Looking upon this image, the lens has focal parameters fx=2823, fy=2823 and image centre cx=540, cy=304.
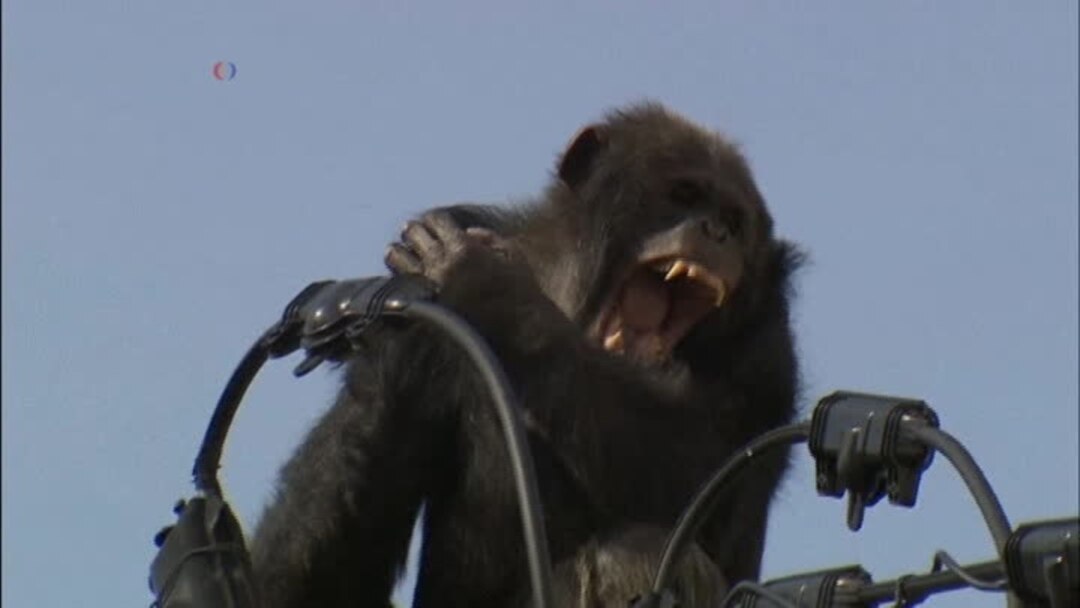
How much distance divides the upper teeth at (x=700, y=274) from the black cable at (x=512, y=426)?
9.11 feet

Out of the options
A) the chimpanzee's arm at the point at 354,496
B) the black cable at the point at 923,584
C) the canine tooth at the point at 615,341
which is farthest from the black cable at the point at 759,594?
the canine tooth at the point at 615,341

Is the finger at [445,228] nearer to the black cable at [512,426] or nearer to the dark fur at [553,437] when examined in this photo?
the dark fur at [553,437]

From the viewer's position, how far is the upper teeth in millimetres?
9742

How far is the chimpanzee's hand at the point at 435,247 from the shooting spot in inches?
378

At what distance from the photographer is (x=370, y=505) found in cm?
924

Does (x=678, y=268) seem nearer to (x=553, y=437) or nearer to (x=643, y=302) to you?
(x=643, y=302)

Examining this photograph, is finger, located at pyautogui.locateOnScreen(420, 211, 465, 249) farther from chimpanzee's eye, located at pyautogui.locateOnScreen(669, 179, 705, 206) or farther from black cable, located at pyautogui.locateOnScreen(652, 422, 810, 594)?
black cable, located at pyautogui.locateOnScreen(652, 422, 810, 594)

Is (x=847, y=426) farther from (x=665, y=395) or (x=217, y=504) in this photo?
(x=665, y=395)

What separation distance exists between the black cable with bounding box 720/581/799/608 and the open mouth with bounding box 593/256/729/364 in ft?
11.6

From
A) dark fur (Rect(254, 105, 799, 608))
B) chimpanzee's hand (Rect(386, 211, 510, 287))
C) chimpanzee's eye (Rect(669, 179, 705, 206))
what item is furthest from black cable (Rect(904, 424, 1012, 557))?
chimpanzee's eye (Rect(669, 179, 705, 206))

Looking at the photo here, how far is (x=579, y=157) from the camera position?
34.6 ft

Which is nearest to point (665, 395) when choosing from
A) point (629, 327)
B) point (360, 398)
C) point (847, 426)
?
point (629, 327)

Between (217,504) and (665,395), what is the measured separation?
280cm

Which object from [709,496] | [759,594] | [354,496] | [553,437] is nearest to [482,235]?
[553,437]
